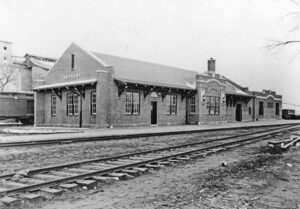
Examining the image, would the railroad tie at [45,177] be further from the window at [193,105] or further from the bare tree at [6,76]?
the bare tree at [6,76]

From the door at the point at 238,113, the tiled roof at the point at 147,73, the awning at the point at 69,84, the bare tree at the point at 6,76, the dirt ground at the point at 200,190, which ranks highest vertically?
the bare tree at the point at 6,76

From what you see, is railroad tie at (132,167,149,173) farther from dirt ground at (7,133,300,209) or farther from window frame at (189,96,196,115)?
window frame at (189,96,196,115)

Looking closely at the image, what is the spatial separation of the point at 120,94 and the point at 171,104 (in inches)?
261

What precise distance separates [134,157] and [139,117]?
55.9 feet

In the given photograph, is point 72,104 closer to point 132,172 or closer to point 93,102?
point 93,102

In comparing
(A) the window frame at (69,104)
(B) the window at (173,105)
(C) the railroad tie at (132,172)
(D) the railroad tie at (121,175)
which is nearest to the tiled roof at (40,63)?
(A) the window frame at (69,104)

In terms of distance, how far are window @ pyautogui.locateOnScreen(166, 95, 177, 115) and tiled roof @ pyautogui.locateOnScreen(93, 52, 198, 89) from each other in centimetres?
122

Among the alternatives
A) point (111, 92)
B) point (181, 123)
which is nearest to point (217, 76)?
point (181, 123)

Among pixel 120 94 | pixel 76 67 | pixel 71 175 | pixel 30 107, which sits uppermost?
pixel 76 67

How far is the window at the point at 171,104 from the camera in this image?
29672mm

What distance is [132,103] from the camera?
85.8 ft

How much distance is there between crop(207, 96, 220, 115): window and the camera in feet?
111

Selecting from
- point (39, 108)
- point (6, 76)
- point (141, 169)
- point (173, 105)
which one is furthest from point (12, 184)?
point (6, 76)

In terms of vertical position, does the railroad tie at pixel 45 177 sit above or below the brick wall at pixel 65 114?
below
